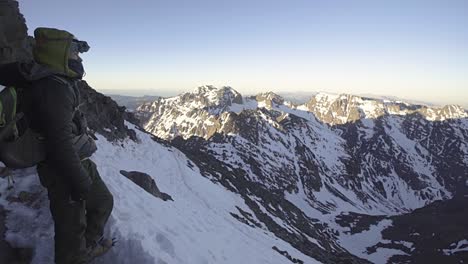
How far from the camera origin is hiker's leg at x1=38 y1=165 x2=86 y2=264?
5.73m

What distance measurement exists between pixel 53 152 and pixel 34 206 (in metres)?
3.68

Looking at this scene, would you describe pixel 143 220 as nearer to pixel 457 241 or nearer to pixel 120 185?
pixel 120 185

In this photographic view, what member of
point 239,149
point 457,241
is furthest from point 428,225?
point 239,149

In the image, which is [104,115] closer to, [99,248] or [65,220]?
[99,248]

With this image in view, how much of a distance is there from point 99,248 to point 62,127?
2.75m

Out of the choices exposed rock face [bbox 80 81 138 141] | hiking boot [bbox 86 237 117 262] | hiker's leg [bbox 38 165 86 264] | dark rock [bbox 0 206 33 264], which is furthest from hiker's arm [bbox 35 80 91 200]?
exposed rock face [bbox 80 81 138 141]

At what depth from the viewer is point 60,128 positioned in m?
5.04

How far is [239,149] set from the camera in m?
167

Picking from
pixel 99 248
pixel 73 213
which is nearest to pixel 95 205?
pixel 73 213

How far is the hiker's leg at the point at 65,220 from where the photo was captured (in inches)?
225

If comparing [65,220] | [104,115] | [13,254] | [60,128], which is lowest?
[104,115]

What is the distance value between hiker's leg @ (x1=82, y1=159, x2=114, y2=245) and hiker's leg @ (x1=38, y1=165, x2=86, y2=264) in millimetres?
301

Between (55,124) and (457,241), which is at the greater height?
(55,124)

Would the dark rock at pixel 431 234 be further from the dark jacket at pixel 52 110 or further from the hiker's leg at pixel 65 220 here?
the dark jacket at pixel 52 110
